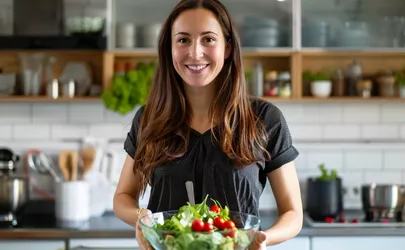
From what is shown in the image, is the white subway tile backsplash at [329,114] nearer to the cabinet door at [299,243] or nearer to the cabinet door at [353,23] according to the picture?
the cabinet door at [353,23]

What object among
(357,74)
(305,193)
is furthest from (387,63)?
(305,193)

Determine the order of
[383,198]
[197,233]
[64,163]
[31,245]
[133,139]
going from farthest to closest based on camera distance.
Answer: [64,163] < [383,198] < [31,245] < [133,139] < [197,233]

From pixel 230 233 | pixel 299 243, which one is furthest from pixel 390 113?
pixel 230 233

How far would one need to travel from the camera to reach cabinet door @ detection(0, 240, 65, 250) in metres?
3.59

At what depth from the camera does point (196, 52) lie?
2.05 meters

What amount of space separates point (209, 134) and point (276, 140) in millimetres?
203

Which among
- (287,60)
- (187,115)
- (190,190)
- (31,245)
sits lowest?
(31,245)

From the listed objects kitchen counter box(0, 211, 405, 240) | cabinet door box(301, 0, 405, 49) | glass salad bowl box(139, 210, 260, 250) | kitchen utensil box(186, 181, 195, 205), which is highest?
cabinet door box(301, 0, 405, 49)

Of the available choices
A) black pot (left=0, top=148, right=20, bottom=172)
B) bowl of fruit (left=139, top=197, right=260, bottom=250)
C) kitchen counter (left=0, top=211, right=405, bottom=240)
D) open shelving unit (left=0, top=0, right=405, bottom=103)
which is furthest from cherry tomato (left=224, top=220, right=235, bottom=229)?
black pot (left=0, top=148, right=20, bottom=172)

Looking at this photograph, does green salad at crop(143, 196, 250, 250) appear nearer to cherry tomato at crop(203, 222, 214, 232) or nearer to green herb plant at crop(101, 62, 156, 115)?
cherry tomato at crop(203, 222, 214, 232)

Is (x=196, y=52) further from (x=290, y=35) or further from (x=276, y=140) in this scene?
(x=290, y=35)

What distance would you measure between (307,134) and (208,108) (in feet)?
7.05

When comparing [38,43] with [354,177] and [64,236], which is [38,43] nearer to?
[64,236]

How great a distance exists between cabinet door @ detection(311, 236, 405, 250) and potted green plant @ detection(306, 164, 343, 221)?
10.7 inches
